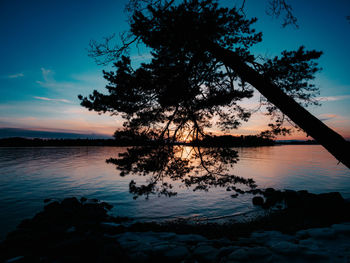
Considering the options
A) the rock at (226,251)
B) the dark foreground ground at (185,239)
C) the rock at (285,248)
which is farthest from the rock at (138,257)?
the rock at (285,248)

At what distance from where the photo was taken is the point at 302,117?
291 cm

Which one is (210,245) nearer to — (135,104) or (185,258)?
(185,258)

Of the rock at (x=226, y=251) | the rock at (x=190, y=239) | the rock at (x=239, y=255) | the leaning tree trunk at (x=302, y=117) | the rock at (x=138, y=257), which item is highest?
the leaning tree trunk at (x=302, y=117)

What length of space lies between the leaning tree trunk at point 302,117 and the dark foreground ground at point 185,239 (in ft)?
10.2

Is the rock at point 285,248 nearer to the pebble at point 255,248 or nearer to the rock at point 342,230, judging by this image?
the pebble at point 255,248

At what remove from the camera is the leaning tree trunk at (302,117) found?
2.67m

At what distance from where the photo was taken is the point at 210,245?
5430 mm

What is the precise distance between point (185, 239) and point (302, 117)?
5347 millimetres

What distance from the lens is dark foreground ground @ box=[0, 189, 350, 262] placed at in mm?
4512

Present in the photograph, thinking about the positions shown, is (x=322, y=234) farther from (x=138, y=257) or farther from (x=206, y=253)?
(x=138, y=257)

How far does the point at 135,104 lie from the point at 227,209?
28.2 ft

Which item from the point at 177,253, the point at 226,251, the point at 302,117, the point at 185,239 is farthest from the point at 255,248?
the point at 302,117

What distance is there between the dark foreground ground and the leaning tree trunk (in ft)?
10.2

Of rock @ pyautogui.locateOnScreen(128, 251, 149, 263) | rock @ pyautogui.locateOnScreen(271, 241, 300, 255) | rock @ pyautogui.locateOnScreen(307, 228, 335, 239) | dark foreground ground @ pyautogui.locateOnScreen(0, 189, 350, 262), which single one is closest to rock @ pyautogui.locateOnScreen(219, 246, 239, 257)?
dark foreground ground @ pyautogui.locateOnScreen(0, 189, 350, 262)
